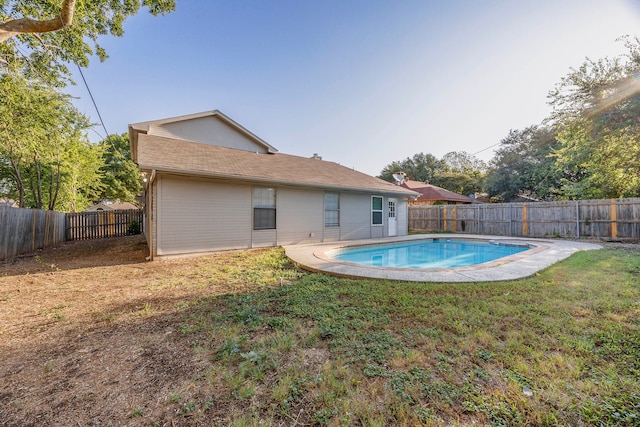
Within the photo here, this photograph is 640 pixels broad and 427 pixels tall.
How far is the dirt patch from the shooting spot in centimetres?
188

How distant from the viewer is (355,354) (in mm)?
2531

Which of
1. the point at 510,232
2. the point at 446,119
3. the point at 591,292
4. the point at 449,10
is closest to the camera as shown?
the point at 591,292

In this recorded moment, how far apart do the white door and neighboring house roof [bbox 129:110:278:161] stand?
6.67 metres

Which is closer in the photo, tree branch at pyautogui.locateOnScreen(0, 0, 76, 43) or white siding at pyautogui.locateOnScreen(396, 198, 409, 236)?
tree branch at pyautogui.locateOnScreen(0, 0, 76, 43)

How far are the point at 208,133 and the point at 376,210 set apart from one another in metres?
8.69

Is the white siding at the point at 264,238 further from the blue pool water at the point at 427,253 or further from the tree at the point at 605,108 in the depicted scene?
the tree at the point at 605,108

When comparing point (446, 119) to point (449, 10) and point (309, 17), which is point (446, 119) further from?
point (309, 17)

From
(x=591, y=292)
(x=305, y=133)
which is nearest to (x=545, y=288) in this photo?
(x=591, y=292)

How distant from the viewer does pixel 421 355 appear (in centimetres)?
248

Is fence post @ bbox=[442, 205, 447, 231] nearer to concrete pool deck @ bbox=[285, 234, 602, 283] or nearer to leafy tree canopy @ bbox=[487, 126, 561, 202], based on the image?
concrete pool deck @ bbox=[285, 234, 602, 283]

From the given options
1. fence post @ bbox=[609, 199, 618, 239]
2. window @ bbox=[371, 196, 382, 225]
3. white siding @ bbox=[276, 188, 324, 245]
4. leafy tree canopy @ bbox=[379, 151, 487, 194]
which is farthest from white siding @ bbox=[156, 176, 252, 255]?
leafy tree canopy @ bbox=[379, 151, 487, 194]

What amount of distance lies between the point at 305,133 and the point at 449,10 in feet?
33.2

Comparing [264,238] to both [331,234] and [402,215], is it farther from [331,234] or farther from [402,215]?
[402,215]

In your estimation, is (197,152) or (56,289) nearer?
(56,289)
